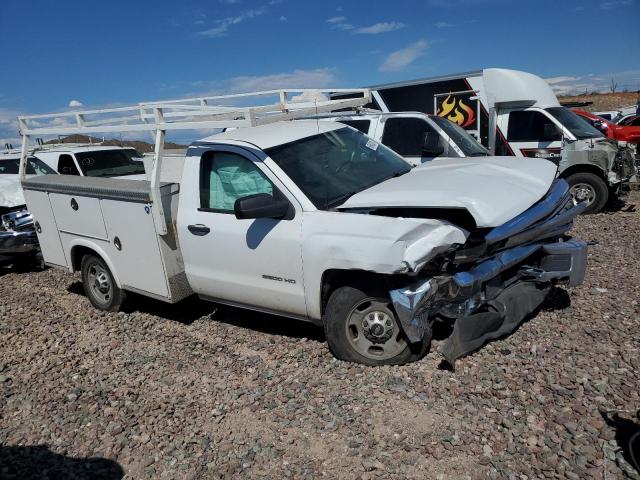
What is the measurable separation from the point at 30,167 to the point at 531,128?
1046 centimetres

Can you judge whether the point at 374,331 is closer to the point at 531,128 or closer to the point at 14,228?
the point at 14,228

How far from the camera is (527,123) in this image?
9578mm


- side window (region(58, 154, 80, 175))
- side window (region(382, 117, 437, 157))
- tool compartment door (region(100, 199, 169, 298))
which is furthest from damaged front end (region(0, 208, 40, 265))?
side window (region(382, 117, 437, 157))

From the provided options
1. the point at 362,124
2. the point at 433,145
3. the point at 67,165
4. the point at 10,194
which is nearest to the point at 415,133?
the point at 362,124

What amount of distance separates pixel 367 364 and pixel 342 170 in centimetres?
171

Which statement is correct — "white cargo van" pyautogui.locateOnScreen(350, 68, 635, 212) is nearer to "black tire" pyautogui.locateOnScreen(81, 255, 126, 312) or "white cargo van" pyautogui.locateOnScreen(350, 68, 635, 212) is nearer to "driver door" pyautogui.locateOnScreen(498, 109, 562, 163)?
"driver door" pyautogui.locateOnScreen(498, 109, 562, 163)

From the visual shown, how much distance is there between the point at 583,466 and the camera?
8.94ft

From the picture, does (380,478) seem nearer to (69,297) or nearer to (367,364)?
(367,364)

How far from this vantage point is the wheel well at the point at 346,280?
3.66 m

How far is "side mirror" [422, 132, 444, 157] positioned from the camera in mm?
6992

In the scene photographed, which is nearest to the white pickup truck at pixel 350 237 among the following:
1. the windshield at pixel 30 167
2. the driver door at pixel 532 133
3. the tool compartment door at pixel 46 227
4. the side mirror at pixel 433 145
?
the tool compartment door at pixel 46 227

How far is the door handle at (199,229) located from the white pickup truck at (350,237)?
0.4 inches

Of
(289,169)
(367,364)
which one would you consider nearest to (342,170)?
(289,169)

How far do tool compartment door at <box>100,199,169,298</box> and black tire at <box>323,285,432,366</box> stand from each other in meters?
1.85
